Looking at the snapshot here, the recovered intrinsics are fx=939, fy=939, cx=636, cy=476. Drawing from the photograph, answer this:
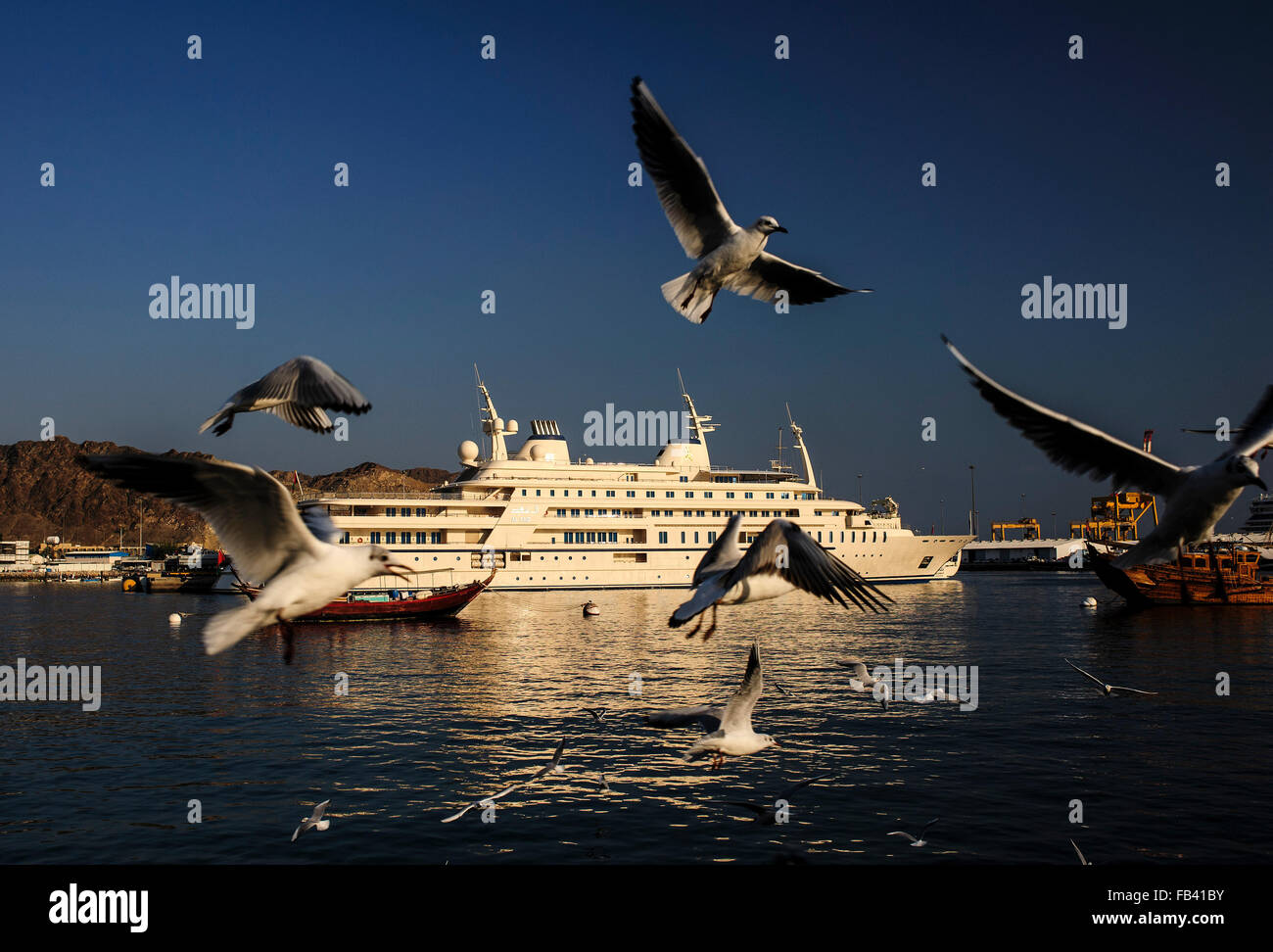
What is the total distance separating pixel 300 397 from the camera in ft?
14.3

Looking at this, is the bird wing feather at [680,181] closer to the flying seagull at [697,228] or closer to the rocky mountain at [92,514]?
the flying seagull at [697,228]

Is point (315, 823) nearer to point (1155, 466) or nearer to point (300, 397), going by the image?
point (300, 397)

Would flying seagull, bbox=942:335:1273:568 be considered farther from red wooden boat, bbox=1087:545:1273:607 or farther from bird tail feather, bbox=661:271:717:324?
red wooden boat, bbox=1087:545:1273:607

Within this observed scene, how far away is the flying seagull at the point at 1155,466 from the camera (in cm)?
577

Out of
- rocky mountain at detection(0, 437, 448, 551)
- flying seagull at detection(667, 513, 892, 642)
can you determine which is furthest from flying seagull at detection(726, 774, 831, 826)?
rocky mountain at detection(0, 437, 448, 551)

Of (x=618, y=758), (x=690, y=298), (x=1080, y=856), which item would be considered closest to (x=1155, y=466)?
(x=690, y=298)

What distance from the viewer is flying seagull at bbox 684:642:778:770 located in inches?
301

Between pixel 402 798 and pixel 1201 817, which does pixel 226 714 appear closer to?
pixel 402 798

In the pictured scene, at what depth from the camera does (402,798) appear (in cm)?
1559

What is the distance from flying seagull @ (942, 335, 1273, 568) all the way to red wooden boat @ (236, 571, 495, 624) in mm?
41504

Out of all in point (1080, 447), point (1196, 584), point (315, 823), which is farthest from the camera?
point (1196, 584)

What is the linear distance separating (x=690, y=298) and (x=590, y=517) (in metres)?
58.4
